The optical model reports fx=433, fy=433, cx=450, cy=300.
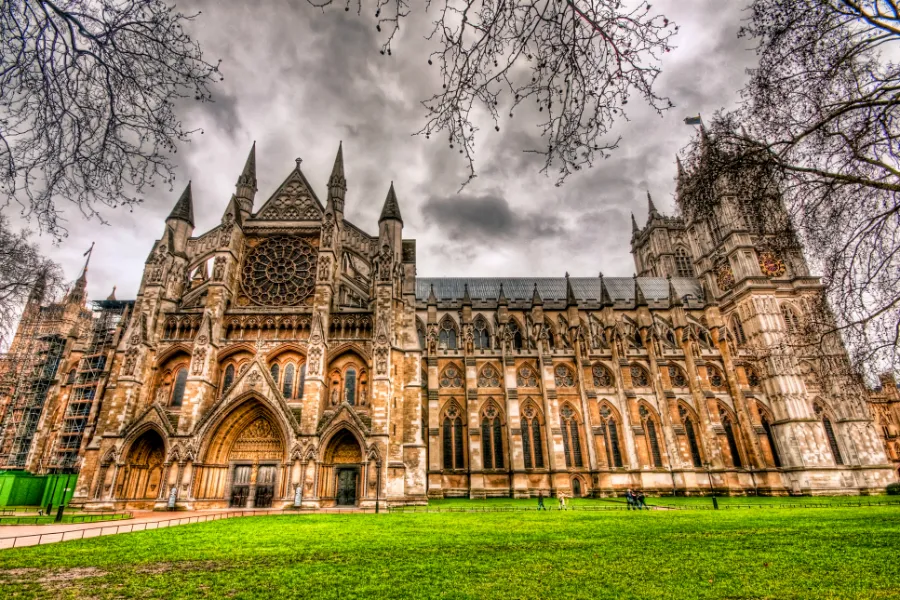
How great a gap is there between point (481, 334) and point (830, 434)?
92.1 ft

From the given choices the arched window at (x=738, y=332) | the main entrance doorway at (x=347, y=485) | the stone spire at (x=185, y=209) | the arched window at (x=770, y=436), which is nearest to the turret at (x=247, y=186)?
the stone spire at (x=185, y=209)

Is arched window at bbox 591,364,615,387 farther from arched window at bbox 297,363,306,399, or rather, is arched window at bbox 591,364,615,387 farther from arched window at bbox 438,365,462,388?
arched window at bbox 297,363,306,399

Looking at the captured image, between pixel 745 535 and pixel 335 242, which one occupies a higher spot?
pixel 335 242

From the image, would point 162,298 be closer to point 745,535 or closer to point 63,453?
point 63,453

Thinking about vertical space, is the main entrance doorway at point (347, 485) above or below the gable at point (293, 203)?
below

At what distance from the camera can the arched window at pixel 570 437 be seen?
109 feet

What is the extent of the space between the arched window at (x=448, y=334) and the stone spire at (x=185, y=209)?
67.9ft

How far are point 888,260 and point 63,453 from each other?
54642mm

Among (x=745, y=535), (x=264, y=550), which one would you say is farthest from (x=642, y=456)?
(x=264, y=550)

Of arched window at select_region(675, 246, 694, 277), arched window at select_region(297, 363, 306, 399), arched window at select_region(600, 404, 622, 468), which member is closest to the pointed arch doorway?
arched window at select_region(297, 363, 306, 399)

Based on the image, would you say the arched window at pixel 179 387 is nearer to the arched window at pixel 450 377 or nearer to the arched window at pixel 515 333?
the arched window at pixel 450 377

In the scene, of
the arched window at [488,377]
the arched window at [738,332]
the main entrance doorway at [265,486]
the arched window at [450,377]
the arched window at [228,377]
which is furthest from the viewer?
the arched window at [738,332]

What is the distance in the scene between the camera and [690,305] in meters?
40.9

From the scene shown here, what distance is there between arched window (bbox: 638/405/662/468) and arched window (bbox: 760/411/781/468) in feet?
27.5
